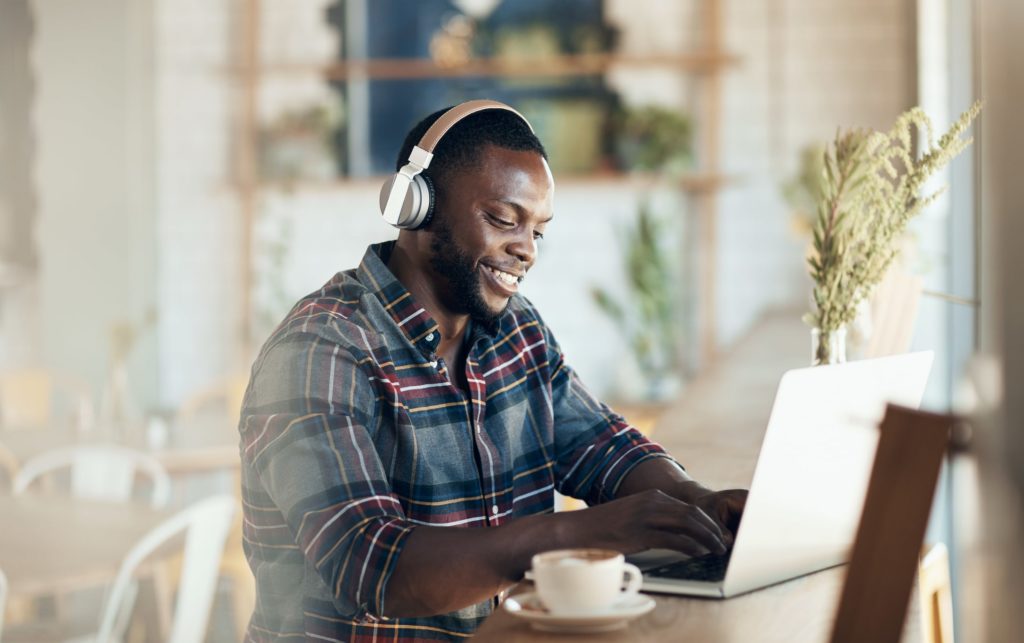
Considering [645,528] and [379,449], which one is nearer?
[645,528]

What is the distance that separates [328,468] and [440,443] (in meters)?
0.23

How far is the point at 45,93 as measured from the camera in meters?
4.66

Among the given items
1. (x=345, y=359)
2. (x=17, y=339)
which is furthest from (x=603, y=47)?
(x=345, y=359)

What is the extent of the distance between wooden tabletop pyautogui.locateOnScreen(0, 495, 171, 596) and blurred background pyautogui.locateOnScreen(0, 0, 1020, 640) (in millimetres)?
1658

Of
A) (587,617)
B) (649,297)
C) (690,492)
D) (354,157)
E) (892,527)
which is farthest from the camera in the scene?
(354,157)

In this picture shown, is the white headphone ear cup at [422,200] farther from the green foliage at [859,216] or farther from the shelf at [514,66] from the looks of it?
the shelf at [514,66]

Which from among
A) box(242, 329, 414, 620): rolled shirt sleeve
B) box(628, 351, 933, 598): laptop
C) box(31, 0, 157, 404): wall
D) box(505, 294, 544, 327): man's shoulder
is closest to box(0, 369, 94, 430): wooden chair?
box(31, 0, 157, 404): wall

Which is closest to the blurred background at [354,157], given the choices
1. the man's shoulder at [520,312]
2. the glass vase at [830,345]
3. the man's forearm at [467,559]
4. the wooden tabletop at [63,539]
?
the wooden tabletop at [63,539]

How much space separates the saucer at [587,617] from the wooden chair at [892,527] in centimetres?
28

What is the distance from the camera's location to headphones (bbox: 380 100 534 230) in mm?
1400

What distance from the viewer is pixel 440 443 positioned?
1.35 metres

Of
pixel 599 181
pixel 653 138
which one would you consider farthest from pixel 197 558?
pixel 653 138

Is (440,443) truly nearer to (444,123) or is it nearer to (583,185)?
(444,123)

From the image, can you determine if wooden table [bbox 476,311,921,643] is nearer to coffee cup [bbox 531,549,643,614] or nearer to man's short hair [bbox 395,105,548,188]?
coffee cup [bbox 531,549,643,614]
